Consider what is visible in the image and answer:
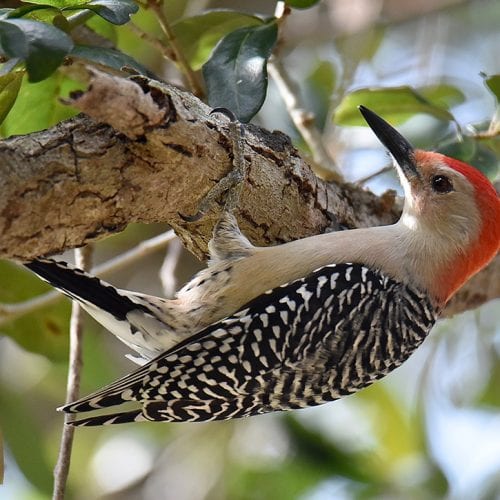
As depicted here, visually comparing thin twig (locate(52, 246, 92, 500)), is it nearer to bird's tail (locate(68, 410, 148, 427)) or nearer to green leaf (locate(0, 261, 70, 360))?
bird's tail (locate(68, 410, 148, 427))

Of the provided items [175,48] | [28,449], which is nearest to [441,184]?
[175,48]

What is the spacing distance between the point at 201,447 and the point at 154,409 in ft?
8.30

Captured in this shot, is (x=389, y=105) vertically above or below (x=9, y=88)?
below

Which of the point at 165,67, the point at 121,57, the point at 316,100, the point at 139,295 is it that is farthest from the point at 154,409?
the point at 165,67

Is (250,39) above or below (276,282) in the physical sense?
above

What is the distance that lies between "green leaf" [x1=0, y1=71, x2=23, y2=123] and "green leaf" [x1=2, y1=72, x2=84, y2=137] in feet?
1.43

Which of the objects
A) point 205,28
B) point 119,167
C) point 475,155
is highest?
point 205,28

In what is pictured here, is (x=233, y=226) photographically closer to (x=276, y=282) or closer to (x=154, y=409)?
(x=276, y=282)

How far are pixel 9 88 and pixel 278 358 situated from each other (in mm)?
1387

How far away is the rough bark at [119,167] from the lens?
106 inches

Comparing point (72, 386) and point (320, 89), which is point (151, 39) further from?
point (320, 89)

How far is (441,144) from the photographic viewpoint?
4375 mm

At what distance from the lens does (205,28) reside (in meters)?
4.14

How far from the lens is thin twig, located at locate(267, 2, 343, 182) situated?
4230 millimetres
